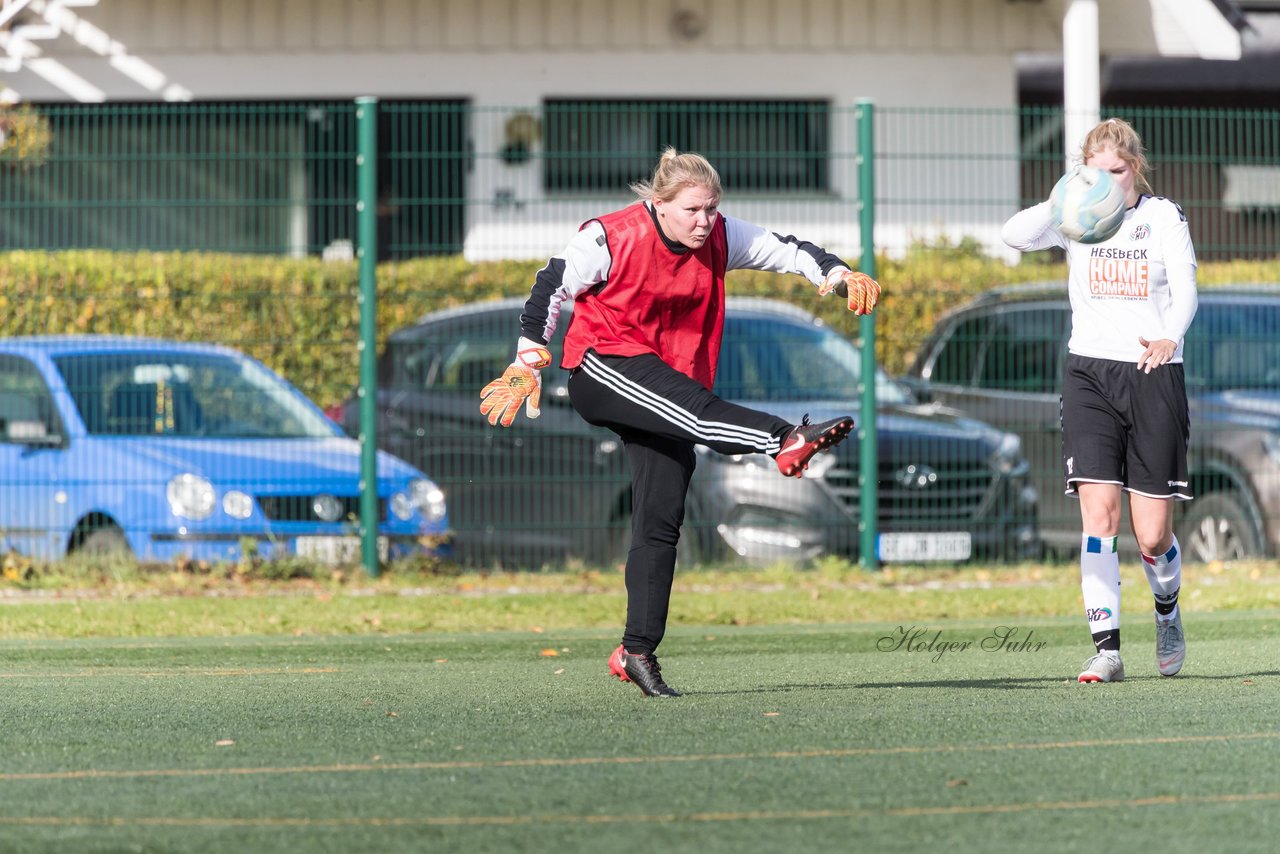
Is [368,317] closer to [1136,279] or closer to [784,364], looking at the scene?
[784,364]

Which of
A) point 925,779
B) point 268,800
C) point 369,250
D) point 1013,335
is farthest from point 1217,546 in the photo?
point 268,800

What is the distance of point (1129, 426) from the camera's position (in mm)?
6668

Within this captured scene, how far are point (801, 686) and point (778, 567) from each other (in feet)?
14.5

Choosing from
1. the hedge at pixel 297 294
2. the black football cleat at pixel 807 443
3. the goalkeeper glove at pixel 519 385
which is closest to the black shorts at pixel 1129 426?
the black football cleat at pixel 807 443

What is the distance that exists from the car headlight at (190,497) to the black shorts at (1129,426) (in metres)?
5.67

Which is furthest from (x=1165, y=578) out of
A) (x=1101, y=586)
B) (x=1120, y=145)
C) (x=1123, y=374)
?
(x=1120, y=145)

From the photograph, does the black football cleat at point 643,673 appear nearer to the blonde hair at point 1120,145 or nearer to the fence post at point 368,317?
the blonde hair at point 1120,145

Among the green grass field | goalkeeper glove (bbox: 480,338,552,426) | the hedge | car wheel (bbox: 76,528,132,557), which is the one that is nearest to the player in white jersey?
the green grass field

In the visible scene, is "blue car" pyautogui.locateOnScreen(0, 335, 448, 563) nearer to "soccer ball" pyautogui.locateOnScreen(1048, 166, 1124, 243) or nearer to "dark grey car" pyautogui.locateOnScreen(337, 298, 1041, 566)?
"dark grey car" pyautogui.locateOnScreen(337, 298, 1041, 566)

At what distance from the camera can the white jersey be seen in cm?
650

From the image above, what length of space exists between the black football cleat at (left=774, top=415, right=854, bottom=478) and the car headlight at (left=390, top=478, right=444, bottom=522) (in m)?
5.50

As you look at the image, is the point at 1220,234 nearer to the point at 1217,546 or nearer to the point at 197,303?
the point at 1217,546

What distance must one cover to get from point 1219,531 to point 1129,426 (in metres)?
5.20

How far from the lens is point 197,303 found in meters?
11.0
